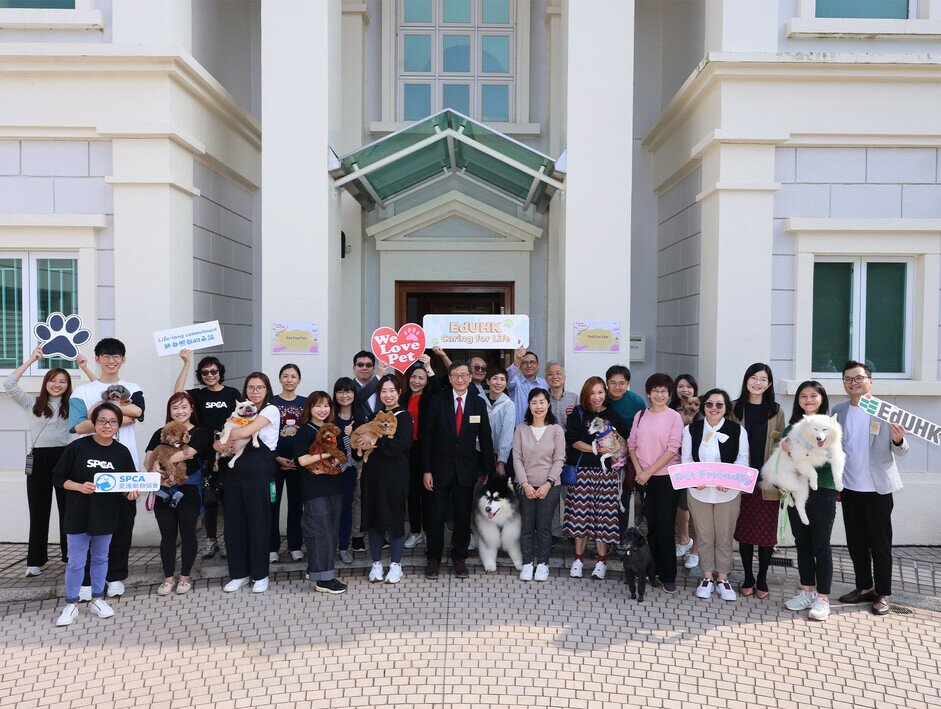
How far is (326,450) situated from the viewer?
18.1ft

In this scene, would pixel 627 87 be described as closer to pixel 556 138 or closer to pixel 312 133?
pixel 556 138

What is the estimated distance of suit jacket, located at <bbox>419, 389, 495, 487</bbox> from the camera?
589 centimetres

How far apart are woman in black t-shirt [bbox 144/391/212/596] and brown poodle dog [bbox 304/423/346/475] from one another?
3.08 feet

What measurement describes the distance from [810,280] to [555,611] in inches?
170

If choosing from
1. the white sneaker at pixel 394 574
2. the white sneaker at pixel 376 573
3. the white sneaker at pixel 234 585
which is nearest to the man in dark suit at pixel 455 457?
the white sneaker at pixel 394 574

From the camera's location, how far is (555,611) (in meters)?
5.20

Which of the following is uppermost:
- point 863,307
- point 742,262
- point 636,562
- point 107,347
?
point 742,262

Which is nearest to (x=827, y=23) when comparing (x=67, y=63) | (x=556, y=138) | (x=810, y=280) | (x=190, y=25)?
(x=810, y=280)

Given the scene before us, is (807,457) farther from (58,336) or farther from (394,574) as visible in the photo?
(58,336)

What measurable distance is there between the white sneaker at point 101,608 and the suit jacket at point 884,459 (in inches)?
229

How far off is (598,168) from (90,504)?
5358 mm

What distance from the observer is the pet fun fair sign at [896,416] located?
5.14 m

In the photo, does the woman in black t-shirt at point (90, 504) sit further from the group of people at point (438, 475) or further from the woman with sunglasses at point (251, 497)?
the woman with sunglasses at point (251, 497)

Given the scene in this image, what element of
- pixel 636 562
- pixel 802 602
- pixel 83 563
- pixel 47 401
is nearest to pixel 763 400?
pixel 802 602
